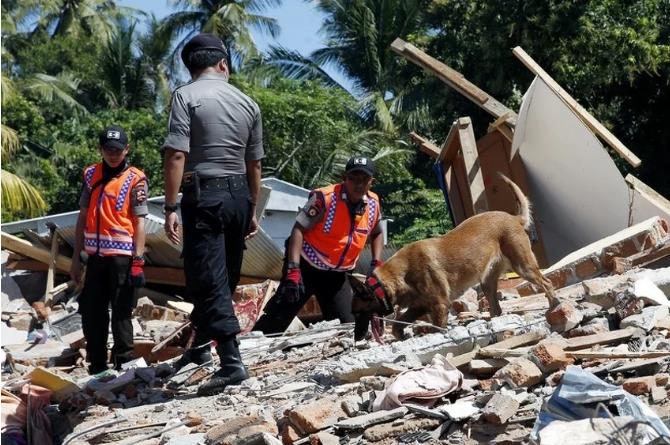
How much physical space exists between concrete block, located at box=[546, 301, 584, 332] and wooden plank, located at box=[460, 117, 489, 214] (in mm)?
6380

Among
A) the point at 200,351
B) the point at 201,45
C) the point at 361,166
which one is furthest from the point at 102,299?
the point at 201,45

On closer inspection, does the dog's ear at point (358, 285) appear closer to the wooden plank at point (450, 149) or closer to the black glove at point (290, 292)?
the black glove at point (290, 292)

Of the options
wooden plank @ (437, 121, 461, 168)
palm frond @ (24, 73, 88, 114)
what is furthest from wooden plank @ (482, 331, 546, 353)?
palm frond @ (24, 73, 88, 114)

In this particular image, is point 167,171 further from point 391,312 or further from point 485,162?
point 485,162

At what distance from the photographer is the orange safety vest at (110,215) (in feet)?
26.7

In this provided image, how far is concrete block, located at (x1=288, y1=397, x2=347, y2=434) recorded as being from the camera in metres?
5.20

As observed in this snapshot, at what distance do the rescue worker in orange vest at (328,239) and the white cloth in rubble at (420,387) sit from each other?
3.02 m

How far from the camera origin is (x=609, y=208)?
12.3 meters

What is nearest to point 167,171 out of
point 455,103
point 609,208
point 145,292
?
point 609,208

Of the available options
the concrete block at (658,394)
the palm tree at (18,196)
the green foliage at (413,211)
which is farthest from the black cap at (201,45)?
the palm tree at (18,196)

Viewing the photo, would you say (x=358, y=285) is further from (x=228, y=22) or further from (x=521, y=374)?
(x=228, y=22)

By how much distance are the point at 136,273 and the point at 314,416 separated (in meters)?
3.22

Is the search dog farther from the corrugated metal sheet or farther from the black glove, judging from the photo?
the corrugated metal sheet

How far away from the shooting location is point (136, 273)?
8.09 metres
